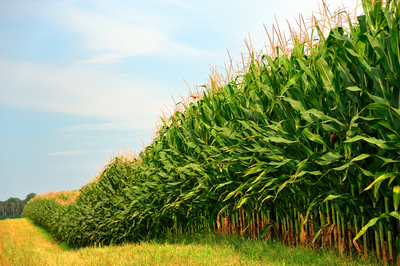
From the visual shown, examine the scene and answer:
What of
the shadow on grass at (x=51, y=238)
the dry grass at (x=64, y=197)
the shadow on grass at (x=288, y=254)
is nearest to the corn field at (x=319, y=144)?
the shadow on grass at (x=288, y=254)

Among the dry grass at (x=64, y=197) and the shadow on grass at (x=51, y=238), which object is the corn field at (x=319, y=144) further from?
the dry grass at (x=64, y=197)

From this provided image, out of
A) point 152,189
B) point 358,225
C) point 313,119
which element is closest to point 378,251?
point 358,225

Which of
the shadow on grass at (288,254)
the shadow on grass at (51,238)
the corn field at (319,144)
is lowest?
the shadow on grass at (51,238)

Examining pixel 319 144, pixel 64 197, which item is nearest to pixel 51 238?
pixel 64 197

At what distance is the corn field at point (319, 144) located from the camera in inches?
103

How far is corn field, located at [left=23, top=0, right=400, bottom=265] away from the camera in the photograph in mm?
2621

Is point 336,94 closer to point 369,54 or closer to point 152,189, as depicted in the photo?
point 369,54

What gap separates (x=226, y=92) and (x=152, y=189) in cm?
327

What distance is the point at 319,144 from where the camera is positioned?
334cm

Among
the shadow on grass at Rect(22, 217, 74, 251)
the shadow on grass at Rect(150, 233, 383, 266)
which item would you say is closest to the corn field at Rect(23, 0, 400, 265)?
the shadow on grass at Rect(150, 233, 383, 266)

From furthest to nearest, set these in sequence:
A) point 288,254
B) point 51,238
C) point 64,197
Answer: point 64,197
point 51,238
point 288,254

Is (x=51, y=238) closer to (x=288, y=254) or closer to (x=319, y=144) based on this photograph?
(x=288, y=254)

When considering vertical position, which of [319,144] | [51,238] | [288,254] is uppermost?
[319,144]

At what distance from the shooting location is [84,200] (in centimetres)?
1080
